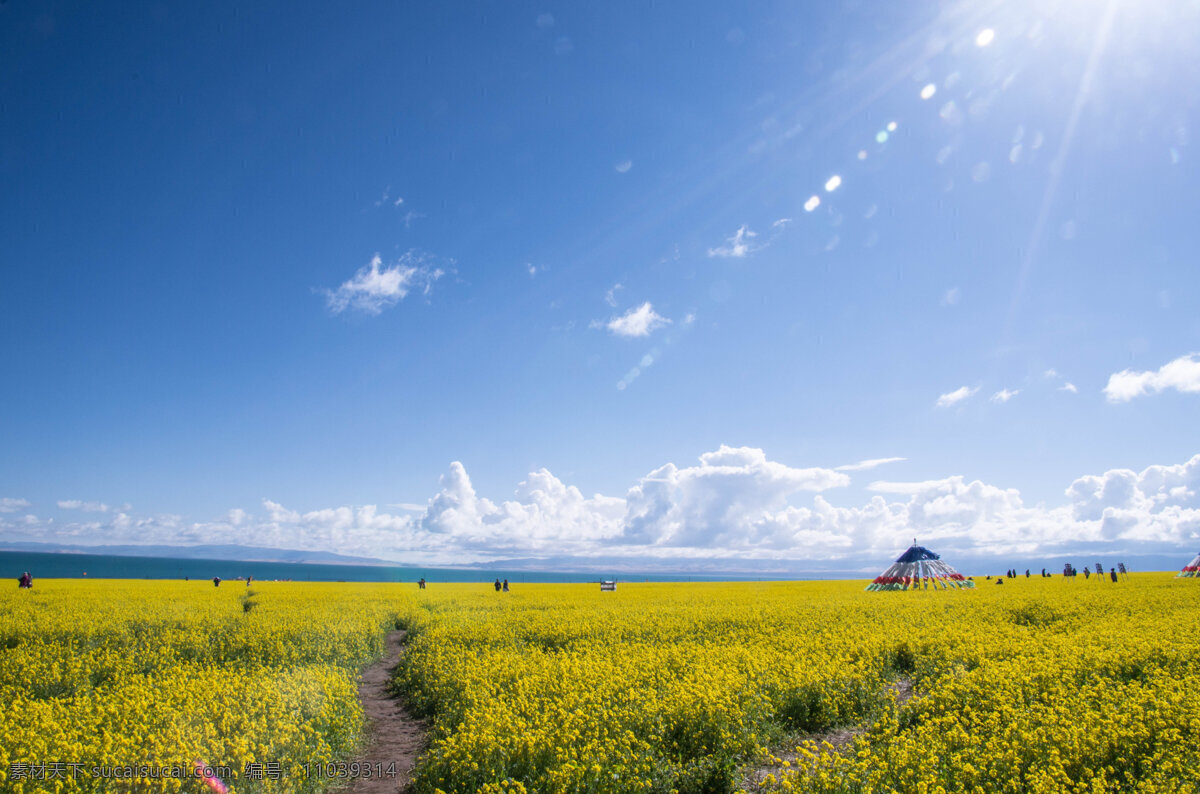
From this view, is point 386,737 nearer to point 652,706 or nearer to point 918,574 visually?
point 652,706

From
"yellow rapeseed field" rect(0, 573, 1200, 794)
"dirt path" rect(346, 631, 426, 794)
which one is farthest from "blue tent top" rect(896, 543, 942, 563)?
"dirt path" rect(346, 631, 426, 794)

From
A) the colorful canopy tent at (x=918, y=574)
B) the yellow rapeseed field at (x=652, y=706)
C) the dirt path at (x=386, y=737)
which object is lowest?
the colorful canopy tent at (x=918, y=574)

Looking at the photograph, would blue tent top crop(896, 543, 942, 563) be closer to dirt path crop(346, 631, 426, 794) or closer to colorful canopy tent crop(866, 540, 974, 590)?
colorful canopy tent crop(866, 540, 974, 590)

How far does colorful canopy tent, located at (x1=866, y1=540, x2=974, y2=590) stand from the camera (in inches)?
1972

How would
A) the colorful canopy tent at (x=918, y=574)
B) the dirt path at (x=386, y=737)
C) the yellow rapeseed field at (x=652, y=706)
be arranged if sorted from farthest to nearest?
1. the colorful canopy tent at (x=918, y=574)
2. the dirt path at (x=386, y=737)
3. the yellow rapeseed field at (x=652, y=706)

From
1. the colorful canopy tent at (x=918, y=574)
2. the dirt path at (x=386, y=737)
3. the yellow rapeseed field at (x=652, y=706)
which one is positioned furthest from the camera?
the colorful canopy tent at (x=918, y=574)

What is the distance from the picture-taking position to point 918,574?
5119 centimetres

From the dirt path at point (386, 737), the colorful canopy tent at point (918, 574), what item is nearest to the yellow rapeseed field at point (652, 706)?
the dirt path at point (386, 737)

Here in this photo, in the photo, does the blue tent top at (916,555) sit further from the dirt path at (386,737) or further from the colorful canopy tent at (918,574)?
the dirt path at (386,737)

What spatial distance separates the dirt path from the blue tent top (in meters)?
48.8

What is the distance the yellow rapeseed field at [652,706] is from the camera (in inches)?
342

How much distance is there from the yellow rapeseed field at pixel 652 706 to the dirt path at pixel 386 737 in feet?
1.85

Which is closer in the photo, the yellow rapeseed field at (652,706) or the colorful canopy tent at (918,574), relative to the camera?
the yellow rapeseed field at (652,706)

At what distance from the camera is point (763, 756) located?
35.0 feet
